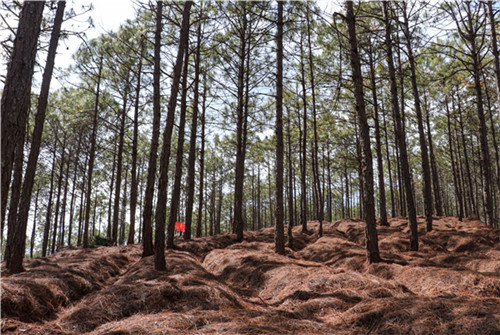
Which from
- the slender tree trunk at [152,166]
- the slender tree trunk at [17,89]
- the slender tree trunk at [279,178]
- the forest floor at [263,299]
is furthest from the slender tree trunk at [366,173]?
the slender tree trunk at [17,89]

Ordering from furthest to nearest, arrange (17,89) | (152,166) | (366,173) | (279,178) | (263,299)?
1. (152,166)
2. (279,178)
3. (366,173)
4. (263,299)
5. (17,89)

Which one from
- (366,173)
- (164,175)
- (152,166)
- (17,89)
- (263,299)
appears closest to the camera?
(17,89)

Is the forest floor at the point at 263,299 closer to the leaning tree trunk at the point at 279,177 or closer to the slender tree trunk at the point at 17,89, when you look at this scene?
the leaning tree trunk at the point at 279,177

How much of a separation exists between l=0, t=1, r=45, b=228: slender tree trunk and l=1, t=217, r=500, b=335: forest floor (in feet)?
5.80

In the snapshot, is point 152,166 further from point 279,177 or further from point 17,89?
point 17,89

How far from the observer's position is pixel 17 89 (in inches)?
159

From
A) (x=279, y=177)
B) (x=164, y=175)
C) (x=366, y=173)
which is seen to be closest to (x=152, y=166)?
(x=164, y=175)

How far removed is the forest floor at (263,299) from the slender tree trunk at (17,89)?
1.77 m

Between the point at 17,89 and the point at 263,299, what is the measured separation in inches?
209

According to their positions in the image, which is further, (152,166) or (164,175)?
(152,166)

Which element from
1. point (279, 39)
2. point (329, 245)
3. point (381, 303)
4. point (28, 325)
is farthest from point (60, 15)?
point (329, 245)

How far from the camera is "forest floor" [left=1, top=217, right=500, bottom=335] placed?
3.12 m

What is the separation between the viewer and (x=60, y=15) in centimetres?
824

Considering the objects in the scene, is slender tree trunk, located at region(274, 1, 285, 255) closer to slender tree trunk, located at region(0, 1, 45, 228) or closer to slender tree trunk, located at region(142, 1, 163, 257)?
slender tree trunk, located at region(142, 1, 163, 257)
